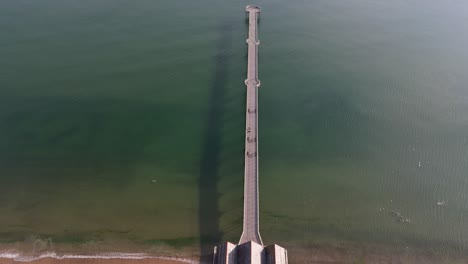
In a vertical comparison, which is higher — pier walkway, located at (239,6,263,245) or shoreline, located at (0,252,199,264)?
pier walkway, located at (239,6,263,245)

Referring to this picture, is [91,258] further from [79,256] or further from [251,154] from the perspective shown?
[251,154]

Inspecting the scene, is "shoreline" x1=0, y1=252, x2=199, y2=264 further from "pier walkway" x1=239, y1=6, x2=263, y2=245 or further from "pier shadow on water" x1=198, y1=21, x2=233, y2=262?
"pier walkway" x1=239, y1=6, x2=263, y2=245

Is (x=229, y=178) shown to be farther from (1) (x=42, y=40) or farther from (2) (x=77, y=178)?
(1) (x=42, y=40)

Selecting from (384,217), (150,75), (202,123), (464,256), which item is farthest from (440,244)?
(150,75)

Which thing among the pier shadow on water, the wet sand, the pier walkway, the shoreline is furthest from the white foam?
the pier walkway

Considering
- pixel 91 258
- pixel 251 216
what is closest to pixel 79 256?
pixel 91 258

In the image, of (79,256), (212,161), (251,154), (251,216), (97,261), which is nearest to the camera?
(97,261)

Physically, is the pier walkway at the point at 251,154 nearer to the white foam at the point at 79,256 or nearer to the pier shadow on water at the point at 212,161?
the pier shadow on water at the point at 212,161
